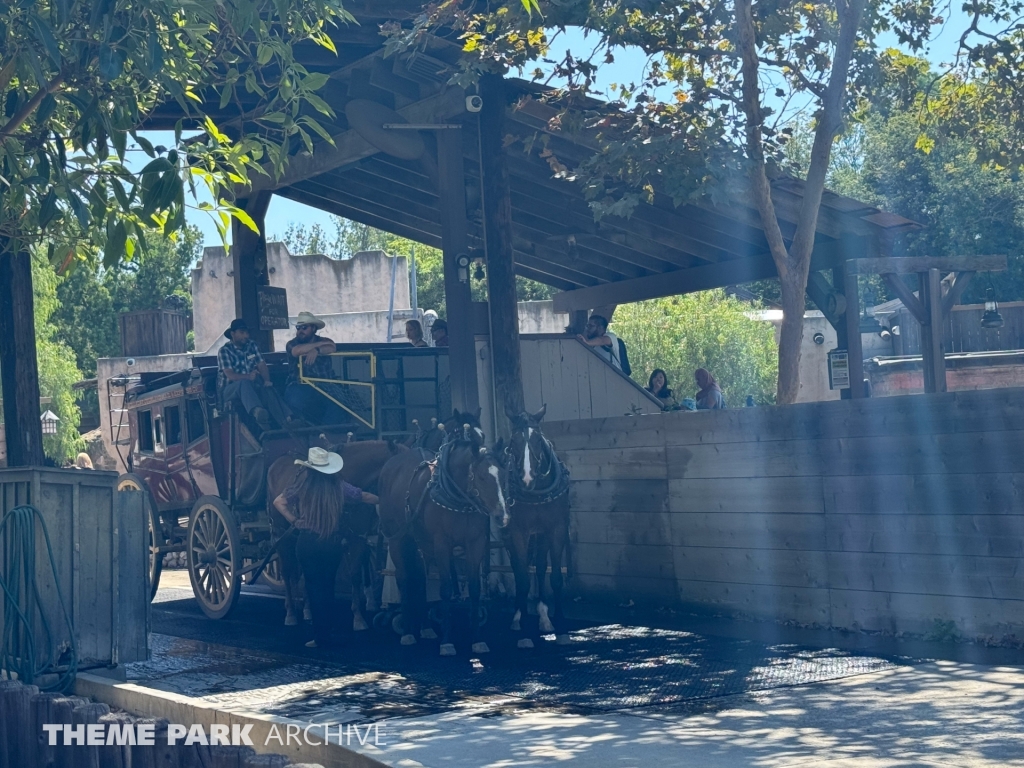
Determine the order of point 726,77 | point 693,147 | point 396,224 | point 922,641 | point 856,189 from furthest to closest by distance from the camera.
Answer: point 856,189 → point 396,224 → point 726,77 → point 693,147 → point 922,641

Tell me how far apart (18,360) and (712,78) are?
8.43m

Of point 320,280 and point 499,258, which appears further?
point 320,280

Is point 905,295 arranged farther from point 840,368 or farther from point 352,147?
point 352,147

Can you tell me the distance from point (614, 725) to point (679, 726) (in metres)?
0.37

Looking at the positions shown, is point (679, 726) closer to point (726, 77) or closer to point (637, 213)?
point (726, 77)

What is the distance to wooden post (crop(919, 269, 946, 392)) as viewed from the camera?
13414 mm

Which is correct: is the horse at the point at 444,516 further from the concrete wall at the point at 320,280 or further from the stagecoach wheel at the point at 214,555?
the concrete wall at the point at 320,280

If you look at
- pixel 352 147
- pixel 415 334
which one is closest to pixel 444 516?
pixel 415 334

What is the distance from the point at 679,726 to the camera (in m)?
6.97

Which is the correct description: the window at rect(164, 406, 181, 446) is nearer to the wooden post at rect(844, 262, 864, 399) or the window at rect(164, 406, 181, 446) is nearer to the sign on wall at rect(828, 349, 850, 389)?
the sign on wall at rect(828, 349, 850, 389)

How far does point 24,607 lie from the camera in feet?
27.3

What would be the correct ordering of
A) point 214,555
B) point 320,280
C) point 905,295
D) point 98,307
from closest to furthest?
point 214,555, point 905,295, point 320,280, point 98,307

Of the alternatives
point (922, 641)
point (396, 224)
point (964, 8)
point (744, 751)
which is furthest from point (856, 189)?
point (744, 751)

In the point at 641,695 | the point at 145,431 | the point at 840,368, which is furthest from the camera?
the point at 145,431
